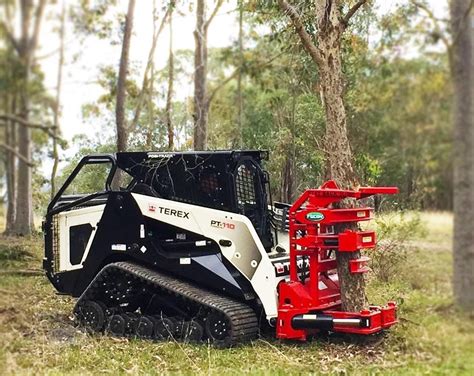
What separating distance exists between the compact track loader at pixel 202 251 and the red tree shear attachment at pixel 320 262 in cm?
1

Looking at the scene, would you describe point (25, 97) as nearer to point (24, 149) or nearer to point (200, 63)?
point (24, 149)

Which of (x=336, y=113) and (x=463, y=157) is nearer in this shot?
(x=463, y=157)

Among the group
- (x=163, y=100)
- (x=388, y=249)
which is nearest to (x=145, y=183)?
(x=388, y=249)

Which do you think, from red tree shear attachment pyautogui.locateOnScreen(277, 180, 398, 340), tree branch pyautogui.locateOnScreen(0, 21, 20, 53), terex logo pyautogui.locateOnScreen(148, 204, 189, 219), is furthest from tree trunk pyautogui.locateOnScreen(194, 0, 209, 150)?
tree branch pyautogui.locateOnScreen(0, 21, 20, 53)

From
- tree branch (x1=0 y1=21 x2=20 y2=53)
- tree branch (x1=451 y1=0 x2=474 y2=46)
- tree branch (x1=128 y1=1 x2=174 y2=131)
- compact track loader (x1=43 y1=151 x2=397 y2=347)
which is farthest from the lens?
tree branch (x1=128 y1=1 x2=174 y2=131)

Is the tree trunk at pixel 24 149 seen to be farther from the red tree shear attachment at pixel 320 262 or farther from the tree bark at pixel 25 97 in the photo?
the red tree shear attachment at pixel 320 262

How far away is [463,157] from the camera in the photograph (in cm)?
277

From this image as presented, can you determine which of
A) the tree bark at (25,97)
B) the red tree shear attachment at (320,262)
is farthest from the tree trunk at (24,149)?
the red tree shear attachment at (320,262)

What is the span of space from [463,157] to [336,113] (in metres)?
4.02

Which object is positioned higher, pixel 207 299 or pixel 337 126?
pixel 337 126

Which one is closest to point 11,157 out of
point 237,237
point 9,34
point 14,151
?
point 14,151

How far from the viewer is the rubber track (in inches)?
260

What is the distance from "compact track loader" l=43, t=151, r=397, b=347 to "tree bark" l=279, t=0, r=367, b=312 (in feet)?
0.56

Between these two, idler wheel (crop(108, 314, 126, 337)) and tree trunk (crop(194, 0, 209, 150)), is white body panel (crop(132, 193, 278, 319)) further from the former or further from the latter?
tree trunk (crop(194, 0, 209, 150))
